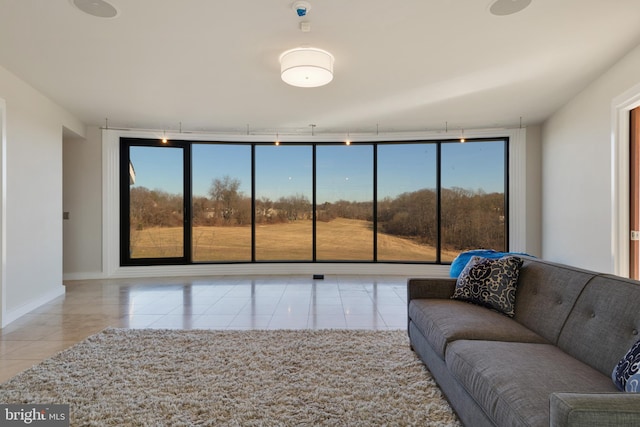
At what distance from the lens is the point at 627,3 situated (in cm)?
252

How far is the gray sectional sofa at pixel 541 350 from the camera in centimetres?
110

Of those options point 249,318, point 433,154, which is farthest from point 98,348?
point 433,154

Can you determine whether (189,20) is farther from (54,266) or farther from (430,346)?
(54,266)

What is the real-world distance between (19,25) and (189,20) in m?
1.41

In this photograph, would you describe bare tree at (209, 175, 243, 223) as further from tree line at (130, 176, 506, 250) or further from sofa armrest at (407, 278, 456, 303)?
sofa armrest at (407, 278, 456, 303)

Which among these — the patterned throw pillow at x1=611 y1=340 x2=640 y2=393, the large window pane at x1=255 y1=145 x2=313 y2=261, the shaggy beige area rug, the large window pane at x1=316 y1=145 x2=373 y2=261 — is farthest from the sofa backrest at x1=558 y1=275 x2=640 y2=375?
the large window pane at x1=255 y1=145 x2=313 y2=261

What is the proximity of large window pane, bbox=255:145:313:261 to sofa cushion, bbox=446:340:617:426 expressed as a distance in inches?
203

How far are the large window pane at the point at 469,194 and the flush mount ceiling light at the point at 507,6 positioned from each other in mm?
4056

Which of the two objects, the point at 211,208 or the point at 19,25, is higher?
the point at 19,25

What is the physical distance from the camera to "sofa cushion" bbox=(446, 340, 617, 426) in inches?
51.4

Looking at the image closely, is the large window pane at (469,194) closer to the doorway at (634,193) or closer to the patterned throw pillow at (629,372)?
the doorway at (634,193)

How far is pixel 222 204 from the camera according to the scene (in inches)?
268

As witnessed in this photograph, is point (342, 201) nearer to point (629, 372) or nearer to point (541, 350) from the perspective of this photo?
point (541, 350)

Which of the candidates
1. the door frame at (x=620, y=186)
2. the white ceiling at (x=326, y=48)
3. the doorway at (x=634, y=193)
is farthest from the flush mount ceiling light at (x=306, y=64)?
the doorway at (x=634, y=193)
